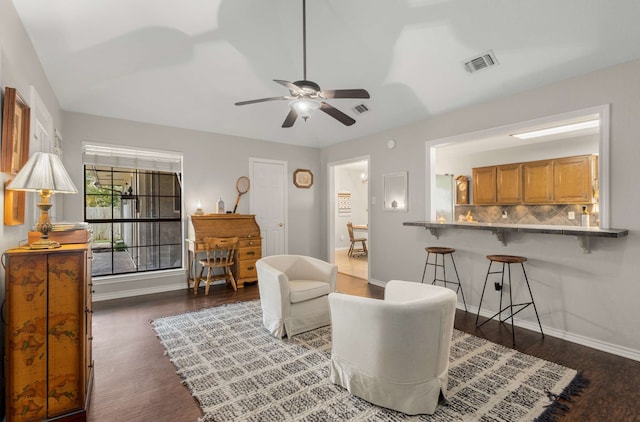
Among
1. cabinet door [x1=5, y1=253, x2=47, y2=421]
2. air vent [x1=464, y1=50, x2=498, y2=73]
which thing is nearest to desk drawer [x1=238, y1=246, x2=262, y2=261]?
cabinet door [x1=5, y1=253, x2=47, y2=421]

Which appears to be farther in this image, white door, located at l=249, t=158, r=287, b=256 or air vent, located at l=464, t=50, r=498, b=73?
white door, located at l=249, t=158, r=287, b=256

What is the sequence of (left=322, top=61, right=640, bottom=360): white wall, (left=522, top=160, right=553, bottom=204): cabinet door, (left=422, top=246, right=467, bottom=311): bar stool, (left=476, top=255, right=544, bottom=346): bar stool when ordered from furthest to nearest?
(left=522, top=160, right=553, bottom=204): cabinet door < (left=422, top=246, right=467, bottom=311): bar stool < (left=476, top=255, right=544, bottom=346): bar stool < (left=322, top=61, right=640, bottom=360): white wall

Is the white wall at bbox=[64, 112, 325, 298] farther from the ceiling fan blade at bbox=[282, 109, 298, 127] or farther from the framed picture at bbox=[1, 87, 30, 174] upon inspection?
the ceiling fan blade at bbox=[282, 109, 298, 127]

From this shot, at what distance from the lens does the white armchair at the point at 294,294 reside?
290 centimetres

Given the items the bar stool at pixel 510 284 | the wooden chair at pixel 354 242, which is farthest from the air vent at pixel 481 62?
the wooden chair at pixel 354 242

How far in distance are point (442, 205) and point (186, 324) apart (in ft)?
18.2

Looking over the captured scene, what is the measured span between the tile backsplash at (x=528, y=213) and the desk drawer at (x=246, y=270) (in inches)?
180

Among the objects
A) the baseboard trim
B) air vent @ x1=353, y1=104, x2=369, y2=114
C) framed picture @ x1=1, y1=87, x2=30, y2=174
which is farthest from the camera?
air vent @ x1=353, y1=104, x2=369, y2=114

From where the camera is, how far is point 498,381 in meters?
2.20

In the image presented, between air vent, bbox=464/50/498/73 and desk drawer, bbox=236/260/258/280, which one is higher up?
air vent, bbox=464/50/498/73

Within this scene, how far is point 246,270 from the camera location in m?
4.84

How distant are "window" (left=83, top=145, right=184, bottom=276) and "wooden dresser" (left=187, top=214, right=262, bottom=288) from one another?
0.48 meters

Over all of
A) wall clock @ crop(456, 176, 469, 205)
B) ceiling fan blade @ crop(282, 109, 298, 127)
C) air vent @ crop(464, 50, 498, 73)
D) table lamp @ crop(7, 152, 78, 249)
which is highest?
air vent @ crop(464, 50, 498, 73)

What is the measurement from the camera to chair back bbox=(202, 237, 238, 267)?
4.41m
